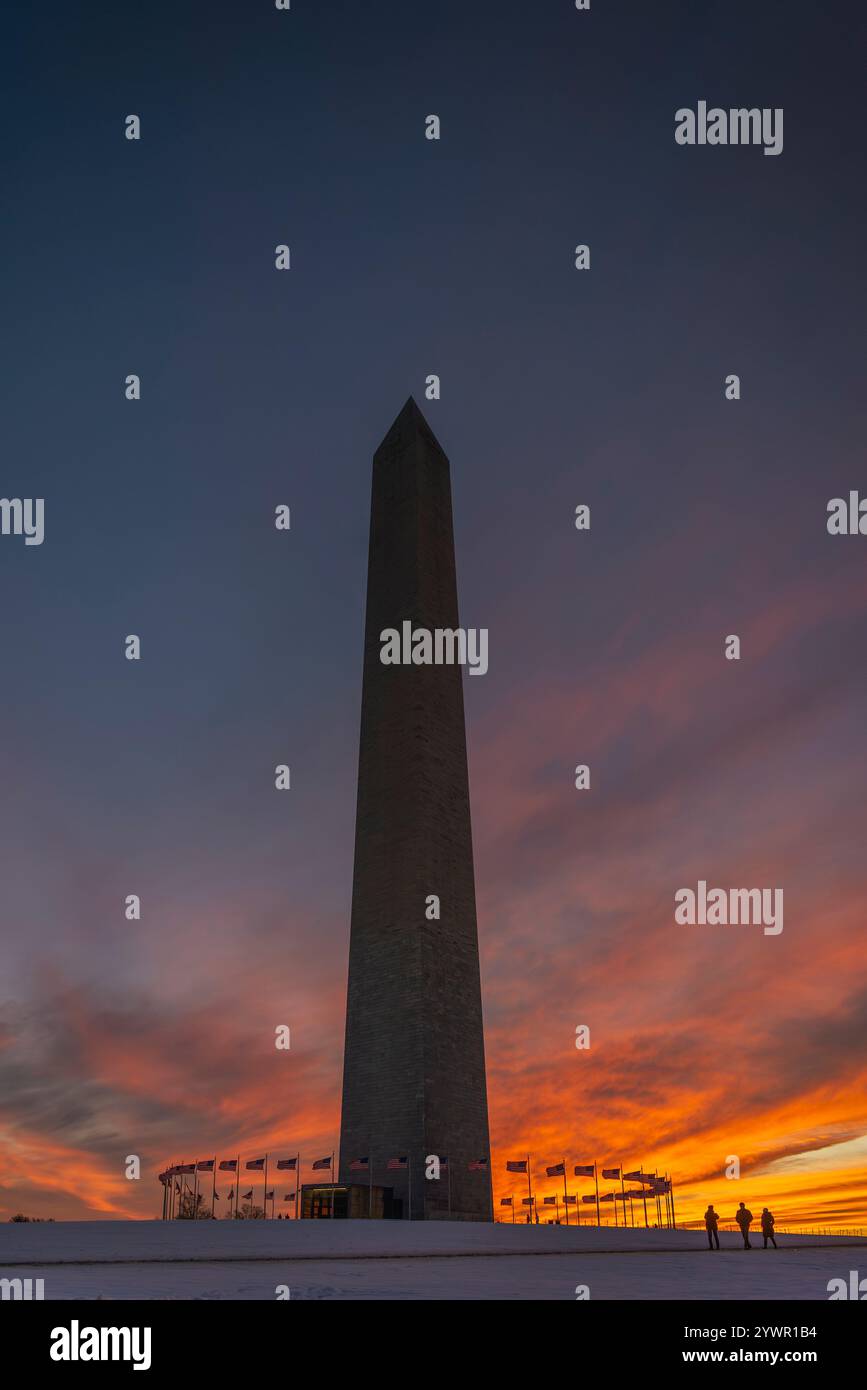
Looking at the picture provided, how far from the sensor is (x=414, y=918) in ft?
129

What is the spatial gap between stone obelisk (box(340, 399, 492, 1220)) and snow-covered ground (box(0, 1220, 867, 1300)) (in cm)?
608

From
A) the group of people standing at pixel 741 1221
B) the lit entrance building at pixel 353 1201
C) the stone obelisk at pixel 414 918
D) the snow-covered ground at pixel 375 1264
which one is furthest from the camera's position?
the stone obelisk at pixel 414 918

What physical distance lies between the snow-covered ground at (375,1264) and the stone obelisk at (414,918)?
239 inches

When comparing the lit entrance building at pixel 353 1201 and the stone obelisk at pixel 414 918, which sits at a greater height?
the stone obelisk at pixel 414 918

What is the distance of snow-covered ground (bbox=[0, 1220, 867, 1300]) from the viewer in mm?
14008

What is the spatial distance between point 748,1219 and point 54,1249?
17987 mm

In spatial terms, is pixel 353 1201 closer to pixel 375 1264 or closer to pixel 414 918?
pixel 414 918

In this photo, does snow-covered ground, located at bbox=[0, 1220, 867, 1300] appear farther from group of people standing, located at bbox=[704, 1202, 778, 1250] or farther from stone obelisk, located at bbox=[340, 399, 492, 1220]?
stone obelisk, located at bbox=[340, 399, 492, 1220]

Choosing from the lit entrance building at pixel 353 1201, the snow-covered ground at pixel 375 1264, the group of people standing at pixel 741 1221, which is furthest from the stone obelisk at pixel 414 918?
the group of people standing at pixel 741 1221

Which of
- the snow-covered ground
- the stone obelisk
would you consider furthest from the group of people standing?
the stone obelisk

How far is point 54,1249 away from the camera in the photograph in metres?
21.1

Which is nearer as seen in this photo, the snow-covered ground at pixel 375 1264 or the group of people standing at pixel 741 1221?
the snow-covered ground at pixel 375 1264

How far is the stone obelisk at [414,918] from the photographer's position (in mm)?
37938

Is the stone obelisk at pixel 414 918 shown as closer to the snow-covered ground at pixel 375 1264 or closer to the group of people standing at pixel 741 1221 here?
the snow-covered ground at pixel 375 1264
